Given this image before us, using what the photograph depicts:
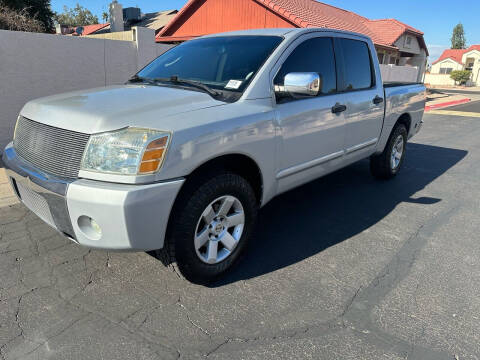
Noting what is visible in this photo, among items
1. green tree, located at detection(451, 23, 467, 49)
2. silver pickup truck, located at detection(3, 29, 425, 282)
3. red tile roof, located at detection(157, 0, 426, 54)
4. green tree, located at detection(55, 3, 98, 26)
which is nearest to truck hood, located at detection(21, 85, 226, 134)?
silver pickup truck, located at detection(3, 29, 425, 282)

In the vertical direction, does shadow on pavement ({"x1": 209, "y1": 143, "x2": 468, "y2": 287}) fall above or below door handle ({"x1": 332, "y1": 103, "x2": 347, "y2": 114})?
below

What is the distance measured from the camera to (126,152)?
2166 mm

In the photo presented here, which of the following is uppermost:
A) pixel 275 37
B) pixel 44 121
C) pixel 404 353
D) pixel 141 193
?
pixel 275 37

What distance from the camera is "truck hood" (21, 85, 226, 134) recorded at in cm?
225

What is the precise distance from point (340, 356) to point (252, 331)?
1.79 feet

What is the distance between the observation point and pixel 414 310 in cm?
259

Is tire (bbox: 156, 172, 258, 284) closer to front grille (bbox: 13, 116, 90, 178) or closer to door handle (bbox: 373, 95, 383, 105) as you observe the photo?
front grille (bbox: 13, 116, 90, 178)

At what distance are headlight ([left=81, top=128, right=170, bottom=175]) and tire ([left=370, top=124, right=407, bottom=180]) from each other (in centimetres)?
391

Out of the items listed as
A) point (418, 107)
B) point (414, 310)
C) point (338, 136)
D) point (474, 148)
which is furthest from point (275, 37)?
point (474, 148)

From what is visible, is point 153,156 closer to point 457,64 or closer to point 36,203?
point 36,203

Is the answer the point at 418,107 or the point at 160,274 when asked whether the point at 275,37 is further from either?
the point at 418,107

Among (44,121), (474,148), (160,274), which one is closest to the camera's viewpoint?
(44,121)

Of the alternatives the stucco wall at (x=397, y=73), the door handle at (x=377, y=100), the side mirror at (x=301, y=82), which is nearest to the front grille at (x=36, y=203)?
the side mirror at (x=301, y=82)

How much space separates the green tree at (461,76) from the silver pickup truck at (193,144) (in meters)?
63.5
